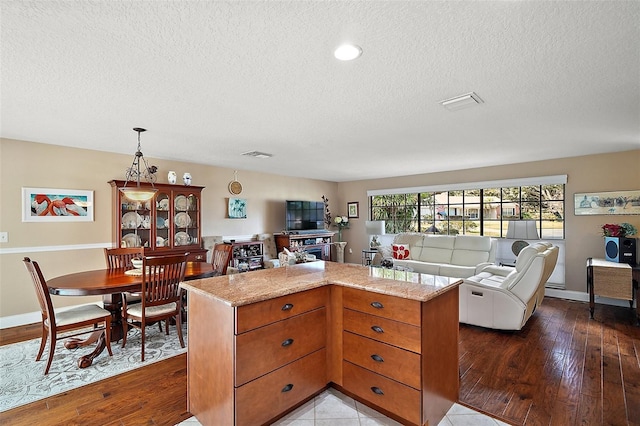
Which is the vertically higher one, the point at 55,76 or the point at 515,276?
the point at 55,76

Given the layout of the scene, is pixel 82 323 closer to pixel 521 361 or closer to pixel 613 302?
pixel 521 361

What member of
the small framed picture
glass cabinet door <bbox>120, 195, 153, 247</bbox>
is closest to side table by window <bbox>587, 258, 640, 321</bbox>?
the small framed picture

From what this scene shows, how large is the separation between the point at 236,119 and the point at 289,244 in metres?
3.91

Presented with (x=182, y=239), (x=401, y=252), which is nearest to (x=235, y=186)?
(x=182, y=239)

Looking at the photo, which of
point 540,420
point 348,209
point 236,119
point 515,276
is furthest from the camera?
point 348,209

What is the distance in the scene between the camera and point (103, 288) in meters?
2.84

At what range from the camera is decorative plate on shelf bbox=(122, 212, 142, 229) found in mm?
4664

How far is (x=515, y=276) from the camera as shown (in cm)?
361

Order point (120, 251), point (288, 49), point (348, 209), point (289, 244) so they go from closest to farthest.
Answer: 1. point (288, 49)
2. point (120, 251)
3. point (289, 244)
4. point (348, 209)

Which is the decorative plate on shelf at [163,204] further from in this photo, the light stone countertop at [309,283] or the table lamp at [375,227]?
the table lamp at [375,227]

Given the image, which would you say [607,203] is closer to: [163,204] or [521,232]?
[521,232]

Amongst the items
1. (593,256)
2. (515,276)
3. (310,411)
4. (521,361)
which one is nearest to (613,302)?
(593,256)

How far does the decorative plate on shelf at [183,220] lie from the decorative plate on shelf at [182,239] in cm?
13

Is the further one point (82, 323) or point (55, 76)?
point (82, 323)
